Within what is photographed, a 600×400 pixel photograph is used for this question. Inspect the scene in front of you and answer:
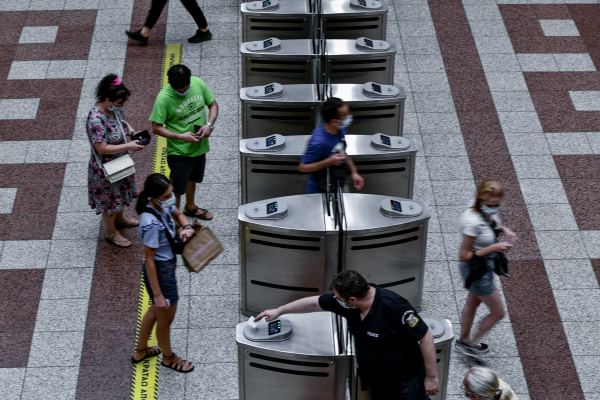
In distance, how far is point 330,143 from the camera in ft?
16.9

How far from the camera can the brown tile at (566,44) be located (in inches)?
343

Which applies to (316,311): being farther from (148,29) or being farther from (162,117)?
(148,29)

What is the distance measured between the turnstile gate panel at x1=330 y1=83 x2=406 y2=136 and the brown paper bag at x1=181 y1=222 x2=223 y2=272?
1.99 metres

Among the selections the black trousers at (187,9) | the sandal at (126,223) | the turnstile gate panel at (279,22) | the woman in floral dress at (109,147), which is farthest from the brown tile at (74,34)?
the woman in floral dress at (109,147)

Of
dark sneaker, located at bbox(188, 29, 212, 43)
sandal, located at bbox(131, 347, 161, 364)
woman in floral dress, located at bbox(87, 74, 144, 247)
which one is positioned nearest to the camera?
sandal, located at bbox(131, 347, 161, 364)

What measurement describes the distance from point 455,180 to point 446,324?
2831 millimetres

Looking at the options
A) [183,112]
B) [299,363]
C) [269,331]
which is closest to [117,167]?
[183,112]

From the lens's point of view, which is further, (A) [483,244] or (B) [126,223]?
(B) [126,223]

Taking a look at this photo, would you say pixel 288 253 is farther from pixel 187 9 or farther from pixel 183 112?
pixel 187 9

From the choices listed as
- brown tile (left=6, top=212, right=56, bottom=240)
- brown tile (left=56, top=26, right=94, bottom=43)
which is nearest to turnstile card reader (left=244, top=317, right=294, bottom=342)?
brown tile (left=6, top=212, right=56, bottom=240)

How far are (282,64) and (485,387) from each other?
3.99m

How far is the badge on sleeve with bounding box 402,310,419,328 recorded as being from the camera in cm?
370

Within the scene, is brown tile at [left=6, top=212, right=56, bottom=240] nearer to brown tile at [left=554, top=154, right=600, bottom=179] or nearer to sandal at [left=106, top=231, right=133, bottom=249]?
sandal at [left=106, top=231, right=133, bottom=249]

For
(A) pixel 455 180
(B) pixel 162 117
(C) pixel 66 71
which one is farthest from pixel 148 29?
(A) pixel 455 180
